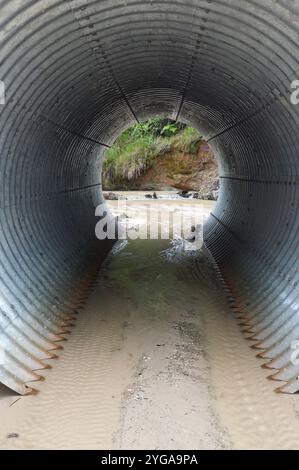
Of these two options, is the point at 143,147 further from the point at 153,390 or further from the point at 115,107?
the point at 153,390

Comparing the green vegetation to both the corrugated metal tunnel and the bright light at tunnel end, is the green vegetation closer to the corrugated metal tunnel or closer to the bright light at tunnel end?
the bright light at tunnel end

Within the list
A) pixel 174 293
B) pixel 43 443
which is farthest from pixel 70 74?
pixel 43 443

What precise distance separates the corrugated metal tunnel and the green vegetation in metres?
17.1

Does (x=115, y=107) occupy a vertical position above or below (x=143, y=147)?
above

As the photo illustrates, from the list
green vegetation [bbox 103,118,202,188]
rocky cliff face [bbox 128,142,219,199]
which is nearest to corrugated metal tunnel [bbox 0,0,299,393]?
rocky cliff face [bbox 128,142,219,199]

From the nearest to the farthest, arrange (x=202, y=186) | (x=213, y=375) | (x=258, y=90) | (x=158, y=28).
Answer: (x=213, y=375), (x=158, y=28), (x=258, y=90), (x=202, y=186)

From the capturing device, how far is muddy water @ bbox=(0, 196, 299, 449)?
3969mm

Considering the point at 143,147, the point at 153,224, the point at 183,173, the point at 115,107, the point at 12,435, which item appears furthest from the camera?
the point at 143,147

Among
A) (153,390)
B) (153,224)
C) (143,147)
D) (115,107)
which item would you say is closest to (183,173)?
(143,147)

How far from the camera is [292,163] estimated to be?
626cm

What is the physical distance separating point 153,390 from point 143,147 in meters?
24.3

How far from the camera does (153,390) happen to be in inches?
187

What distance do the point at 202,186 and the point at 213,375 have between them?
21.8m
